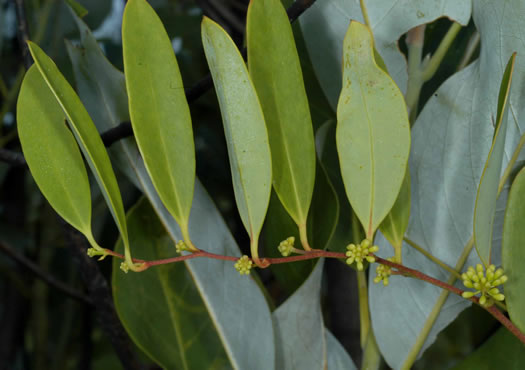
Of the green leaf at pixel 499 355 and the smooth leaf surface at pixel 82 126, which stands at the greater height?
the smooth leaf surface at pixel 82 126

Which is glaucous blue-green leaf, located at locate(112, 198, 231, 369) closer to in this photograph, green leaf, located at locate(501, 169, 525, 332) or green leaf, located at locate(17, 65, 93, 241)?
green leaf, located at locate(17, 65, 93, 241)

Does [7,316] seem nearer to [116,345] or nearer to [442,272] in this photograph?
[116,345]

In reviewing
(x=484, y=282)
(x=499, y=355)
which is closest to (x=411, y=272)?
(x=484, y=282)

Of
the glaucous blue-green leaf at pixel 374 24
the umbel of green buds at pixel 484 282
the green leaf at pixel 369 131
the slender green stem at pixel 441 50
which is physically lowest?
the umbel of green buds at pixel 484 282

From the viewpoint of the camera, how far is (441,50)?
13.4 inches

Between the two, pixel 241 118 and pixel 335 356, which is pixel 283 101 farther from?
pixel 335 356

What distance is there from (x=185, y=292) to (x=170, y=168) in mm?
138

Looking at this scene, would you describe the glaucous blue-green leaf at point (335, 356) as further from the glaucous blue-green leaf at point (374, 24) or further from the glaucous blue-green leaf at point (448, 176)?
the glaucous blue-green leaf at point (374, 24)

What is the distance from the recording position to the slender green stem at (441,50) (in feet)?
1.10

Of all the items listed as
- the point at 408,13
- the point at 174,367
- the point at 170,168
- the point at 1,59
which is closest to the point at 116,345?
the point at 174,367

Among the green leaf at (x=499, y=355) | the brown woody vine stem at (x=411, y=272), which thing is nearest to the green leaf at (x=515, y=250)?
the brown woody vine stem at (x=411, y=272)

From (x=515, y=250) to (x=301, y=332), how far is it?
0.45 ft

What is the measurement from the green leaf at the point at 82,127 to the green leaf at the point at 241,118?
58 mm

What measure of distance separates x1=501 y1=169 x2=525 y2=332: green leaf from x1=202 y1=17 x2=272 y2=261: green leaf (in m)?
0.10
